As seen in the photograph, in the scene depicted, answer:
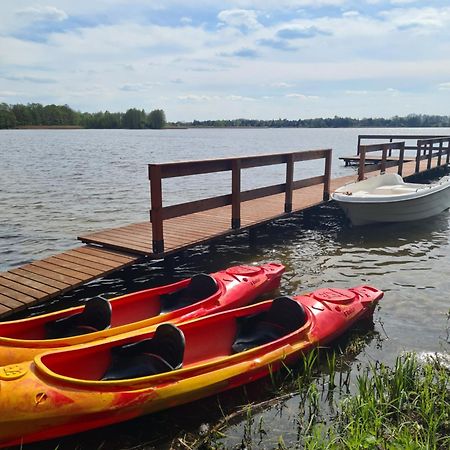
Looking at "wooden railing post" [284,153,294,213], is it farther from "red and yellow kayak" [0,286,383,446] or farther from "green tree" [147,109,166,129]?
"green tree" [147,109,166,129]

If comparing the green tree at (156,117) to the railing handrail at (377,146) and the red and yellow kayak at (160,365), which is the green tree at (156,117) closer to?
the railing handrail at (377,146)

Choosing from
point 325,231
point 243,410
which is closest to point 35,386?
point 243,410

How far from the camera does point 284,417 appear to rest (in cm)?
412

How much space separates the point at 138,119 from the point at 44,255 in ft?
346

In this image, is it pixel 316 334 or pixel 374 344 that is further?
pixel 374 344

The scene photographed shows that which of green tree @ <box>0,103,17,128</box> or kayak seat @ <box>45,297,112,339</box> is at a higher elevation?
green tree @ <box>0,103,17,128</box>

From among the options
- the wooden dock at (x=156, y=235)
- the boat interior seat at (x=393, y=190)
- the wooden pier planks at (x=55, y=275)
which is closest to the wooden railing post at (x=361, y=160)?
the boat interior seat at (x=393, y=190)

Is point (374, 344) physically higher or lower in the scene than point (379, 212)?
lower

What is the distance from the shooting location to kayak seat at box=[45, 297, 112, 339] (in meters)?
4.81

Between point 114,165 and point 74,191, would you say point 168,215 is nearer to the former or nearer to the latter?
point 74,191

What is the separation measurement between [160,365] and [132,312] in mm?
1474

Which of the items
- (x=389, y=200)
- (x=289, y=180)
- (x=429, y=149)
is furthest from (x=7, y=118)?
(x=389, y=200)

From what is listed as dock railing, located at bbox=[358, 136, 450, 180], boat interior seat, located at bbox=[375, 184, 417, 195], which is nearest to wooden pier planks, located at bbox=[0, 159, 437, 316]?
boat interior seat, located at bbox=[375, 184, 417, 195]

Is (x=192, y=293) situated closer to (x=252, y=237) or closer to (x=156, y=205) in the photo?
(x=156, y=205)
